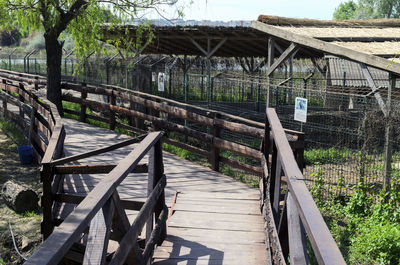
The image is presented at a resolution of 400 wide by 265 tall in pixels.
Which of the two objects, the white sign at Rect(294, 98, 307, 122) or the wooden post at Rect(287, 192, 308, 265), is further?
the white sign at Rect(294, 98, 307, 122)

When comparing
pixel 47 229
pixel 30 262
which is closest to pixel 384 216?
pixel 47 229

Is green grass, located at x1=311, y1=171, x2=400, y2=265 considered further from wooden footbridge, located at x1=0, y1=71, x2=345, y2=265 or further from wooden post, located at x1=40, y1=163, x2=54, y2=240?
wooden post, located at x1=40, y1=163, x2=54, y2=240

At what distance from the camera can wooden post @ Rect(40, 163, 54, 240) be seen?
15.0 feet

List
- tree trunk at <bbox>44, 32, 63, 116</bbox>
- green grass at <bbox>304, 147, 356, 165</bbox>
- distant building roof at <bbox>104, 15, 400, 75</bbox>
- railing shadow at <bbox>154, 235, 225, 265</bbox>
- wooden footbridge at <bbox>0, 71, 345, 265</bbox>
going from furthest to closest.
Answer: tree trunk at <bbox>44, 32, 63, 116</bbox>
distant building roof at <bbox>104, 15, 400, 75</bbox>
green grass at <bbox>304, 147, 356, 165</bbox>
railing shadow at <bbox>154, 235, 225, 265</bbox>
wooden footbridge at <bbox>0, 71, 345, 265</bbox>

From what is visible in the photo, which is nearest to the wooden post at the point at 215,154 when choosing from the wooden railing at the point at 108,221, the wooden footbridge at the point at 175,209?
the wooden footbridge at the point at 175,209

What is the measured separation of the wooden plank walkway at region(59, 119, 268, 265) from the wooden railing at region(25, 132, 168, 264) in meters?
0.33

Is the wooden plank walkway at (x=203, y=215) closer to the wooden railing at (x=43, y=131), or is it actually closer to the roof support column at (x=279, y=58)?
the wooden railing at (x=43, y=131)

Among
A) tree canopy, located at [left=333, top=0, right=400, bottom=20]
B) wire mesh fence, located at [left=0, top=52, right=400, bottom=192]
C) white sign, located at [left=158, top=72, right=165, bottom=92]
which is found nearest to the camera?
wire mesh fence, located at [left=0, top=52, right=400, bottom=192]

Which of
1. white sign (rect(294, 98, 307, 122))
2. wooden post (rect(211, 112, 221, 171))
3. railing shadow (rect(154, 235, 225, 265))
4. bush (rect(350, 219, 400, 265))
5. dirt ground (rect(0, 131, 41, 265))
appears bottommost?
bush (rect(350, 219, 400, 265))

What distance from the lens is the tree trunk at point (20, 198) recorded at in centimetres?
659

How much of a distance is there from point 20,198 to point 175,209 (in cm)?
239

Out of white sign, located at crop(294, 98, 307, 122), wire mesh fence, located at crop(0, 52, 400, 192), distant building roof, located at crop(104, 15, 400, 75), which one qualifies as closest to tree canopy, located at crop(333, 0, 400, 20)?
wire mesh fence, located at crop(0, 52, 400, 192)

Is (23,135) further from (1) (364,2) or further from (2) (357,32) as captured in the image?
(1) (364,2)

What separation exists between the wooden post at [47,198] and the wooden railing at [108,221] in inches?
0.6
